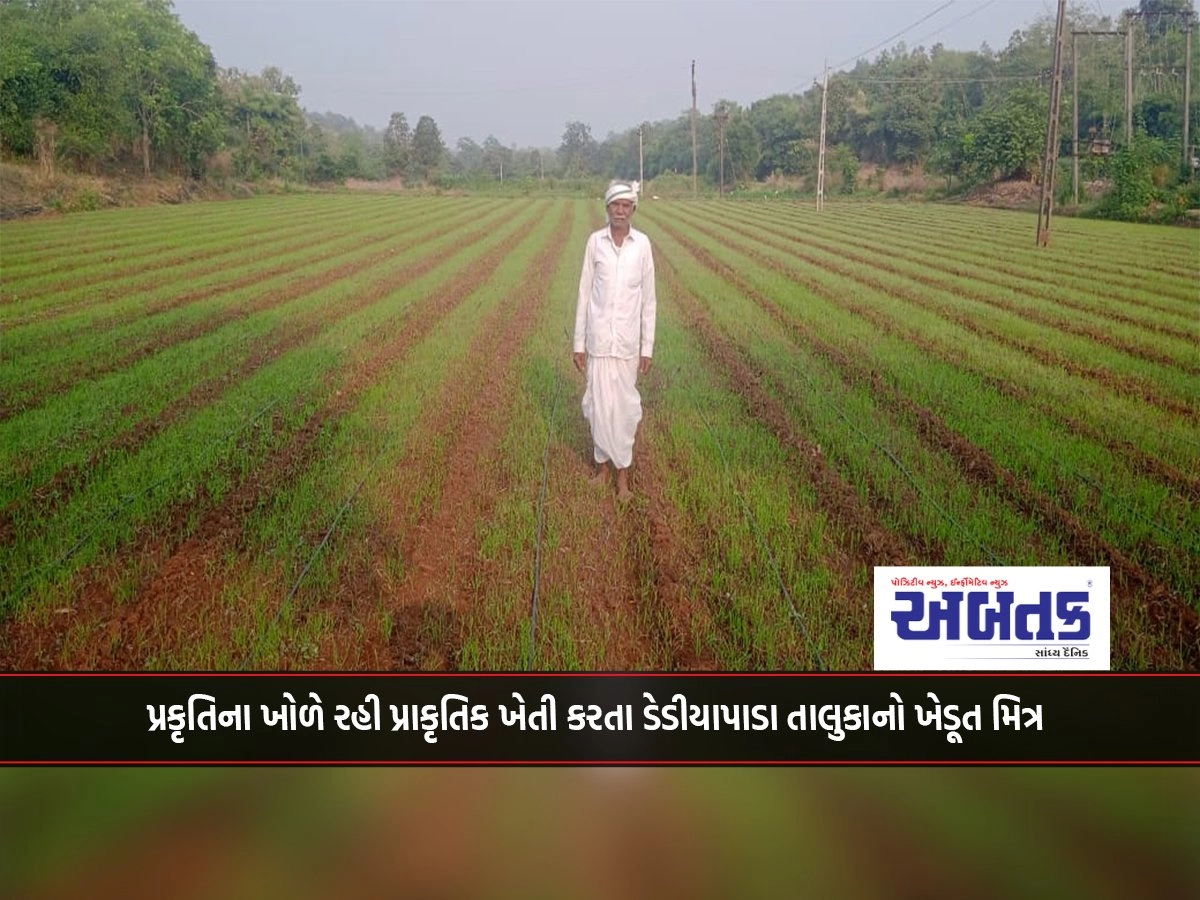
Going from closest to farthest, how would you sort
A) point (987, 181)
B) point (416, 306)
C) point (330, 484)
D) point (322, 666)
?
point (322, 666) < point (330, 484) < point (987, 181) < point (416, 306)

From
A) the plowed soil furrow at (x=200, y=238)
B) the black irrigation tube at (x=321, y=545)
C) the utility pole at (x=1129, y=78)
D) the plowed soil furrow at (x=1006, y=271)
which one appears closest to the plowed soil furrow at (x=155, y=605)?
the black irrigation tube at (x=321, y=545)

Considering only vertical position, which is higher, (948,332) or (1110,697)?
(948,332)

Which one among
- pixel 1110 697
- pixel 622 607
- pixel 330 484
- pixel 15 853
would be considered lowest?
pixel 15 853

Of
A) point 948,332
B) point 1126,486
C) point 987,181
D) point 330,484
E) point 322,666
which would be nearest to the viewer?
point 322,666

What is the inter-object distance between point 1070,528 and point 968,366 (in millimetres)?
885

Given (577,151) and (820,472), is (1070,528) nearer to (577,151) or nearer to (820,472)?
(820,472)

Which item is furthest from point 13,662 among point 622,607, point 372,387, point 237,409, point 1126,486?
point 1126,486

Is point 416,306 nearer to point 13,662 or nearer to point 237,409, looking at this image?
point 237,409

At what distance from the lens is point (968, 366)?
309 centimetres

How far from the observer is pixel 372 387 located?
10.9 ft

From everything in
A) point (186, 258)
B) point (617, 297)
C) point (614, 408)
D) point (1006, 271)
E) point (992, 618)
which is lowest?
point (992, 618)

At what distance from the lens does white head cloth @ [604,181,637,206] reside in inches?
109

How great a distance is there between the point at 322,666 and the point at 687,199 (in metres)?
2.28

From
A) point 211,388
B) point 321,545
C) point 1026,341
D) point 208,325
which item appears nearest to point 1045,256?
point 1026,341
